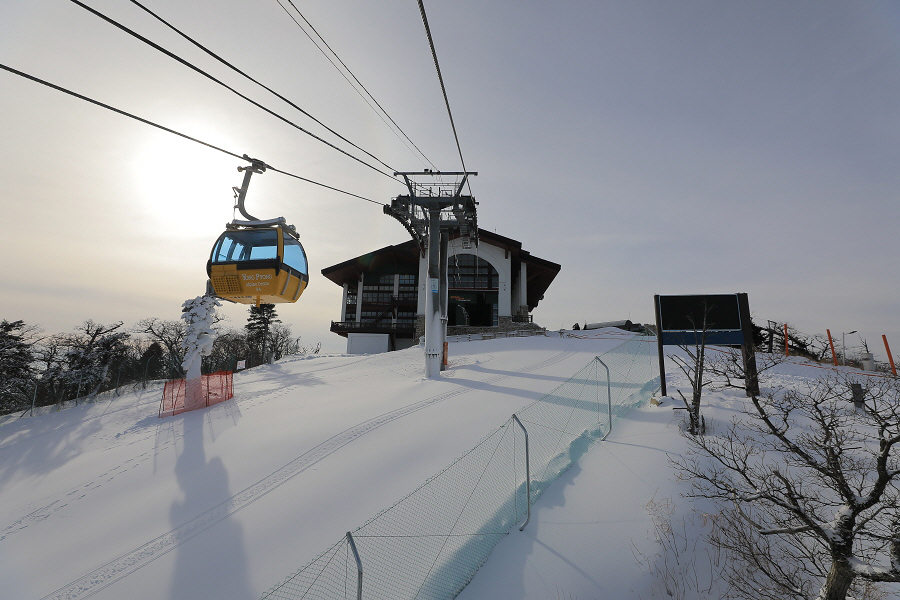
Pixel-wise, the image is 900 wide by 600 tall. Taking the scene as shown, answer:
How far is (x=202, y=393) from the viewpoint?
13805mm

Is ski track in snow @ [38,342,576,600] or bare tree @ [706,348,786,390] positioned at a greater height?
bare tree @ [706,348,786,390]

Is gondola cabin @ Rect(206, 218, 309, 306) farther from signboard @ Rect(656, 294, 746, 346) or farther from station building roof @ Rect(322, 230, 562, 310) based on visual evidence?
station building roof @ Rect(322, 230, 562, 310)

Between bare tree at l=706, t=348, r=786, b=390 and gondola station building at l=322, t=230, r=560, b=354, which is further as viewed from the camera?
gondola station building at l=322, t=230, r=560, b=354

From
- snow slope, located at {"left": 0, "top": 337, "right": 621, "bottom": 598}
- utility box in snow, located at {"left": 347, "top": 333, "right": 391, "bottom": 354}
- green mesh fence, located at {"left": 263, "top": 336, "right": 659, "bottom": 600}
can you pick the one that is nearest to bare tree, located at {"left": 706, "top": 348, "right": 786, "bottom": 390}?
green mesh fence, located at {"left": 263, "top": 336, "right": 659, "bottom": 600}

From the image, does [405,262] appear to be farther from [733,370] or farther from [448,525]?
[448,525]

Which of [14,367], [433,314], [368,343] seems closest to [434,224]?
[433,314]

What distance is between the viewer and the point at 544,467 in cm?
669

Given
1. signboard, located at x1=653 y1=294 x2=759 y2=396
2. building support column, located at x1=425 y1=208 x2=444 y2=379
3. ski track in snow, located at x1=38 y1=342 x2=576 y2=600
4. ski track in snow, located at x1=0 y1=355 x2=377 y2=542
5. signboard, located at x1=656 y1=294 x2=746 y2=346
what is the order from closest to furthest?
ski track in snow, located at x1=38 y1=342 x2=576 y2=600
ski track in snow, located at x1=0 y1=355 x2=377 y2=542
signboard, located at x1=653 y1=294 x2=759 y2=396
signboard, located at x1=656 y1=294 x2=746 y2=346
building support column, located at x1=425 y1=208 x2=444 y2=379

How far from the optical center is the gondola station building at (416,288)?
111ft

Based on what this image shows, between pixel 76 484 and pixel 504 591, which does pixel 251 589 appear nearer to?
pixel 504 591

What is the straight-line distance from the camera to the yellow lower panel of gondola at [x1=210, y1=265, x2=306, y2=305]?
9.15m

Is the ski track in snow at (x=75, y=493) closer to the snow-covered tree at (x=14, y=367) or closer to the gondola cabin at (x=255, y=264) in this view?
the gondola cabin at (x=255, y=264)

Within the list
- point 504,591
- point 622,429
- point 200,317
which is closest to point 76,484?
point 200,317

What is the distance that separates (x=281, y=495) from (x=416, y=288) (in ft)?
104
